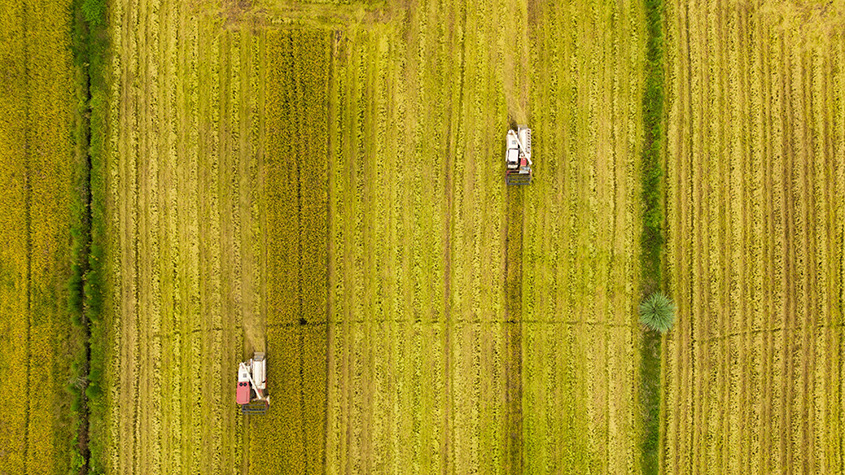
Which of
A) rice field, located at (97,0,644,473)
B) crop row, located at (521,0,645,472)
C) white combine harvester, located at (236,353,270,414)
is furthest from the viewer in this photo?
crop row, located at (521,0,645,472)

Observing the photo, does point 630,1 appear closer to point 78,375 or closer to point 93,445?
point 78,375

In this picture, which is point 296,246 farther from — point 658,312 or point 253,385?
point 658,312

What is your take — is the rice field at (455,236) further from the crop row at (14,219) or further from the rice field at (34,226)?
the crop row at (14,219)

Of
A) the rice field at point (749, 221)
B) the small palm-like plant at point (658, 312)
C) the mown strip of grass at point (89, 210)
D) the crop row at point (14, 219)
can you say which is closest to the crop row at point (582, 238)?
the small palm-like plant at point (658, 312)

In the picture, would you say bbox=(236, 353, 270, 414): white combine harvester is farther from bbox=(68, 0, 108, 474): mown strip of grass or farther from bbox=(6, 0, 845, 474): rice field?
bbox=(68, 0, 108, 474): mown strip of grass

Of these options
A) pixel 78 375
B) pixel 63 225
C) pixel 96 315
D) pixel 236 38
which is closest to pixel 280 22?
pixel 236 38

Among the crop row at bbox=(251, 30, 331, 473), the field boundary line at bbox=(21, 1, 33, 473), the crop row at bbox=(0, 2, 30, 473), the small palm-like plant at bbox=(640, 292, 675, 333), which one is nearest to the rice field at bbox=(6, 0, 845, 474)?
the crop row at bbox=(251, 30, 331, 473)
